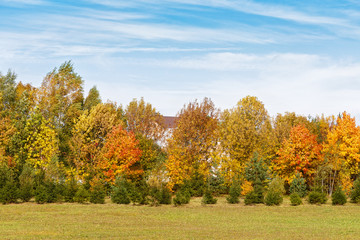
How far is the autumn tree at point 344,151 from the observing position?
41906 millimetres

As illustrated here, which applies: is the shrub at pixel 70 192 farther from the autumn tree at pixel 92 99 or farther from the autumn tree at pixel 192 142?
the autumn tree at pixel 92 99

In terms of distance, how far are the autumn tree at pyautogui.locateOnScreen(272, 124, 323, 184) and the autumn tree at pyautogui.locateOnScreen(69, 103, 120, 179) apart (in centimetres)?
1718

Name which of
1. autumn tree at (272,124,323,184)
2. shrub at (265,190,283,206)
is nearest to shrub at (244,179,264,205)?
shrub at (265,190,283,206)

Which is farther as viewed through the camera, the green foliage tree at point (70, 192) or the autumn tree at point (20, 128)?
the autumn tree at point (20, 128)

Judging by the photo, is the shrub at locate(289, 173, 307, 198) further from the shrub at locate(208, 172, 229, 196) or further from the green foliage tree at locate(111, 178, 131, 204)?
the green foliage tree at locate(111, 178, 131, 204)

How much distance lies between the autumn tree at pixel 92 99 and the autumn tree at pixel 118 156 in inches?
493

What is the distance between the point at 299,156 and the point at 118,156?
→ 56.2 ft

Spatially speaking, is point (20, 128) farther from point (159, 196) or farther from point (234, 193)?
point (234, 193)

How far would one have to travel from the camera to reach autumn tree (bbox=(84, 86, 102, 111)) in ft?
178

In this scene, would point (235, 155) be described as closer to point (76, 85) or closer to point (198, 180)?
point (198, 180)

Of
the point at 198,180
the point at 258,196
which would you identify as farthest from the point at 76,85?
the point at 258,196

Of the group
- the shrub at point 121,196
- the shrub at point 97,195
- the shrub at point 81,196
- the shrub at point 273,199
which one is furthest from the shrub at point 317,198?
the shrub at point 81,196

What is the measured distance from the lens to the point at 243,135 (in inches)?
1666

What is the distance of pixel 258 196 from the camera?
3325 centimetres
